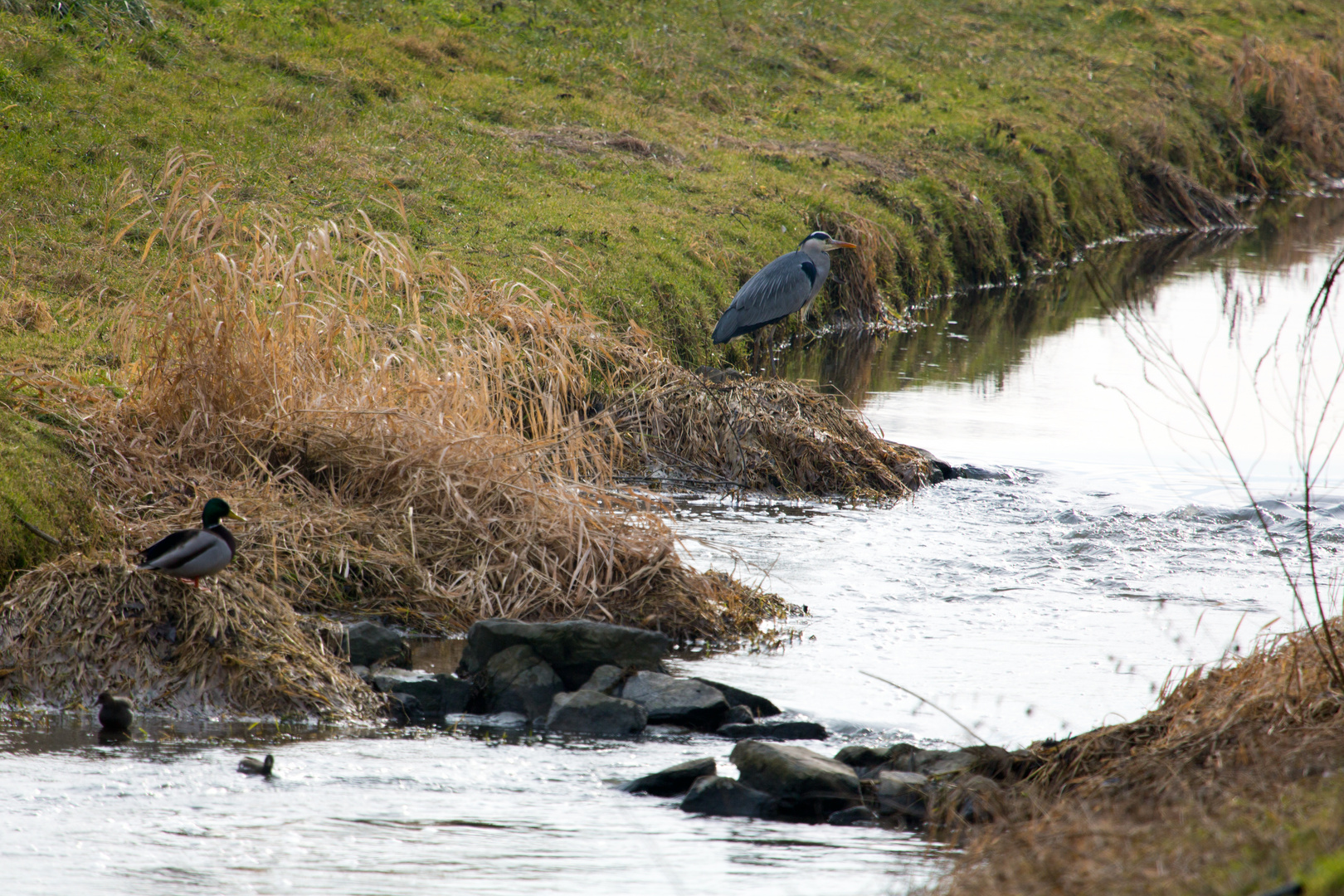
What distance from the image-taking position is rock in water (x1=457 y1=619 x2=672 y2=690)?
6.85 metres

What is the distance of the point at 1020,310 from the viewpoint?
1769 centimetres

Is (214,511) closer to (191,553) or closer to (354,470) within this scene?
(191,553)

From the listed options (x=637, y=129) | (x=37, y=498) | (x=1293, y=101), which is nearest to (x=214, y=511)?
(x=37, y=498)

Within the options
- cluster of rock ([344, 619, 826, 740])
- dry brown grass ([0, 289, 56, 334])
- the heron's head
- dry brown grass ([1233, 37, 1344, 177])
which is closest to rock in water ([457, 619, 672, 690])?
cluster of rock ([344, 619, 826, 740])

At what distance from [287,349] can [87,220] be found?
4.95 m

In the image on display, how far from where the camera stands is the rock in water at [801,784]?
562cm

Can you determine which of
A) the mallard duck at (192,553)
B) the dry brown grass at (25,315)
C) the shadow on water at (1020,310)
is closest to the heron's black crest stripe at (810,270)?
the shadow on water at (1020,310)

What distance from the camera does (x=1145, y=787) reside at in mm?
4934

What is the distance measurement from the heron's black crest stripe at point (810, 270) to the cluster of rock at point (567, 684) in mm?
5895

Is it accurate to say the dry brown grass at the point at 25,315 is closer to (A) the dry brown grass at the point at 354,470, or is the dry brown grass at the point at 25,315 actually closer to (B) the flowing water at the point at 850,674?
(A) the dry brown grass at the point at 354,470

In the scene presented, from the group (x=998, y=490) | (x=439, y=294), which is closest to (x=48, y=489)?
(x=439, y=294)

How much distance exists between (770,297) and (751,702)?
19.6ft

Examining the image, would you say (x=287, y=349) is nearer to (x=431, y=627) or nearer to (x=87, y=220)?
(x=431, y=627)

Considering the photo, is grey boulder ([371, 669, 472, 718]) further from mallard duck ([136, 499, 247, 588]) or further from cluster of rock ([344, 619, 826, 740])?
mallard duck ([136, 499, 247, 588])
